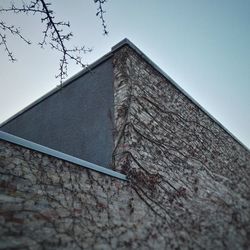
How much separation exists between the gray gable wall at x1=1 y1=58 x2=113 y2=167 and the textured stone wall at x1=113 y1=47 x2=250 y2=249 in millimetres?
280

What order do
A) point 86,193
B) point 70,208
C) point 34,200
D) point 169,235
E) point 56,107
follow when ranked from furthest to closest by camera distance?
1. point 56,107
2. point 169,235
3. point 86,193
4. point 70,208
5. point 34,200

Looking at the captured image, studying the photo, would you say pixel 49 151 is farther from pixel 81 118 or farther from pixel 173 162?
pixel 173 162

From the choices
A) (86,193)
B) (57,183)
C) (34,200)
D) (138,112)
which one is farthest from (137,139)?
(34,200)

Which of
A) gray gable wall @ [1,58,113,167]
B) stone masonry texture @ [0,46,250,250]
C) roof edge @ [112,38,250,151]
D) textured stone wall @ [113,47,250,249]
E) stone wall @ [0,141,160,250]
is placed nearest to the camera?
stone wall @ [0,141,160,250]

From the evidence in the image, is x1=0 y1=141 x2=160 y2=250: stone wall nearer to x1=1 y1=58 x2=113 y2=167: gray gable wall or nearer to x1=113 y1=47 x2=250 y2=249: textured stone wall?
x1=113 y1=47 x2=250 y2=249: textured stone wall

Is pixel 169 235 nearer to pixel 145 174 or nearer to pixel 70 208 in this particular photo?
pixel 145 174

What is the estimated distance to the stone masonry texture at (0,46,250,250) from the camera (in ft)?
9.26

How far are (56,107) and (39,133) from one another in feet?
2.89

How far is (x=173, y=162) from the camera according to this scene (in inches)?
213

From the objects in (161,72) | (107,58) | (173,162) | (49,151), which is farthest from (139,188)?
(161,72)

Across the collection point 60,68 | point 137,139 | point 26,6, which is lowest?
point 137,139

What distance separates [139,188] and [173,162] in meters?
1.46

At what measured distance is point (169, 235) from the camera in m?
4.29

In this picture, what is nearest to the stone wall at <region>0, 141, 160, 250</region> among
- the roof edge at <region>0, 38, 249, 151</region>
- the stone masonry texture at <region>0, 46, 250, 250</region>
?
the stone masonry texture at <region>0, 46, 250, 250</region>
